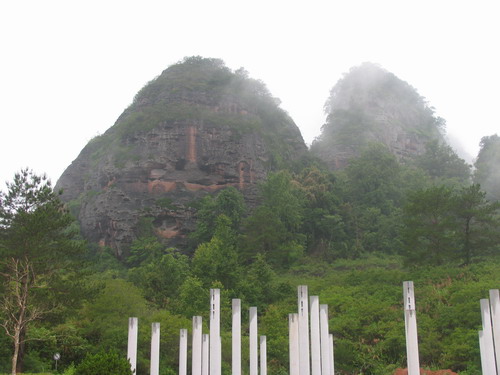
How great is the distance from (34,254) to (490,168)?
5258 centimetres

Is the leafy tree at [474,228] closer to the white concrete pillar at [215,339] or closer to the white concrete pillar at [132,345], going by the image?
the white concrete pillar at [215,339]

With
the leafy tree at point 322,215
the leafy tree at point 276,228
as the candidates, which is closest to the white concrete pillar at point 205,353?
the leafy tree at point 276,228

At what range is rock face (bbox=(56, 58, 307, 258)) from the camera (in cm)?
5997

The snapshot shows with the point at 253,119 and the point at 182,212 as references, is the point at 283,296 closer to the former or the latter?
the point at 182,212

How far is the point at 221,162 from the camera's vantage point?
210ft

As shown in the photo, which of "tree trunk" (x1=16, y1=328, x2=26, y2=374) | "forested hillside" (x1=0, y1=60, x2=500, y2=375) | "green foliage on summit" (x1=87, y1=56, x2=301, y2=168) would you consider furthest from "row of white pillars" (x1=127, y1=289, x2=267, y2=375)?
"green foliage on summit" (x1=87, y1=56, x2=301, y2=168)

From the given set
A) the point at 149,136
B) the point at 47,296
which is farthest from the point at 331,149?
the point at 47,296

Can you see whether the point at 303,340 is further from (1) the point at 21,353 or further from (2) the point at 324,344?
(1) the point at 21,353

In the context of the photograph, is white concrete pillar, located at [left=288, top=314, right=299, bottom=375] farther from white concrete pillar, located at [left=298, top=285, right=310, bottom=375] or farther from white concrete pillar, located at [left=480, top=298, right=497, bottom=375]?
white concrete pillar, located at [left=480, top=298, right=497, bottom=375]

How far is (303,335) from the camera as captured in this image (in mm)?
18031

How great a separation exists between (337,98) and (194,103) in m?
29.7

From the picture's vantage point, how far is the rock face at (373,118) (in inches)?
3123

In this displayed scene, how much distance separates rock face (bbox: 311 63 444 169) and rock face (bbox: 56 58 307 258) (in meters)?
7.97

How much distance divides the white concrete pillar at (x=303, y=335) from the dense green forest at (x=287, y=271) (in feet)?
26.8
